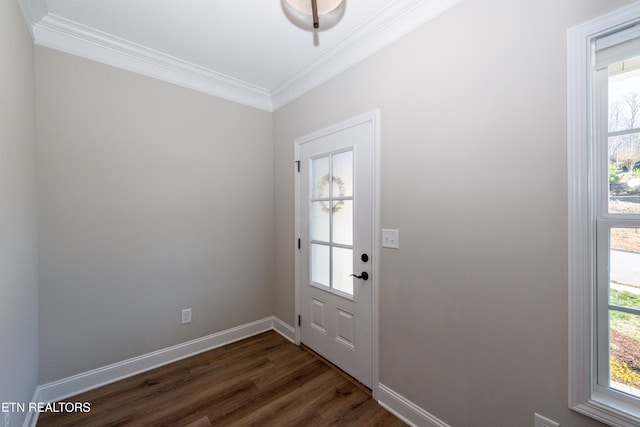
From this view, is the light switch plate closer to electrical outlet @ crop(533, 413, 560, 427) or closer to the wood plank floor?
electrical outlet @ crop(533, 413, 560, 427)

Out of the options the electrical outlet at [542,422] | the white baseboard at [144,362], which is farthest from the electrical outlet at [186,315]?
the electrical outlet at [542,422]

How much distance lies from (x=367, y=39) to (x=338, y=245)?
159 cm

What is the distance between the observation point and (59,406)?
1.74m

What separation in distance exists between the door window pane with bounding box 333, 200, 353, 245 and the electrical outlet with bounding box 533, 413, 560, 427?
4.42 ft

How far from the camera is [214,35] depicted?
1.89m

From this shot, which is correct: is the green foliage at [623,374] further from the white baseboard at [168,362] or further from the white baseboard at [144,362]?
the white baseboard at [144,362]

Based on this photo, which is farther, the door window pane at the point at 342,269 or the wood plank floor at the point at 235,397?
the door window pane at the point at 342,269

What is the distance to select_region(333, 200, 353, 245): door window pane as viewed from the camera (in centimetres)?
205

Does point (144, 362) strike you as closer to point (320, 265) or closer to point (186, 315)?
point (186, 315)

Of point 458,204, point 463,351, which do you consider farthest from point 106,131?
point 463,351

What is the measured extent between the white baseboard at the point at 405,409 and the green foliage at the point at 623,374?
2.74ft

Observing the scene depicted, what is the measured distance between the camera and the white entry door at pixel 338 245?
1899 mm

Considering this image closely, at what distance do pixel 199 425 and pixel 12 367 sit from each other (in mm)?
1030

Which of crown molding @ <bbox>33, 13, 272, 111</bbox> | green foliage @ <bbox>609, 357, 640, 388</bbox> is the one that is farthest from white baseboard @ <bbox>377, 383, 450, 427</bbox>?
crown molding @ <bbox>33, 13, 272, 111</bbox>
